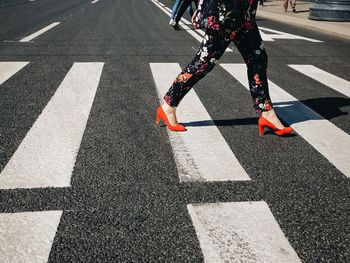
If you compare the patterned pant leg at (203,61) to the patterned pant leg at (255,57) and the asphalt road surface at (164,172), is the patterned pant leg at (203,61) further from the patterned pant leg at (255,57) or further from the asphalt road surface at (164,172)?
the asphalt road surface at (164,172)

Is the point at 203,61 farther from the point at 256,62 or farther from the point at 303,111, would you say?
the point at 303,111

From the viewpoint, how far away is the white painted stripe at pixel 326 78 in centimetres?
482

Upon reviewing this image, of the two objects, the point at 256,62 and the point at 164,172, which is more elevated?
the point at 256,62

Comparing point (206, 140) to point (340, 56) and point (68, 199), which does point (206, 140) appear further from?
point (340, 56)

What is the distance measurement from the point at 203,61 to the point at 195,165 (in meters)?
0.95

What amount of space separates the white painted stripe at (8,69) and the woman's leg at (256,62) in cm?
317

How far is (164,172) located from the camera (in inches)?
97.3

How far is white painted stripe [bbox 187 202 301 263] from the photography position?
1.69 meters

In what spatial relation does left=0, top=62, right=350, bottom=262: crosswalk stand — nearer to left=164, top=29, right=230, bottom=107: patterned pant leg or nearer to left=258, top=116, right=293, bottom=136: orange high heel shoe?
left=258, top=116, right=293, bottom=136: orange high heel shoe

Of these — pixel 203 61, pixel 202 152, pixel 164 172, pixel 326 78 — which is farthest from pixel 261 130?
pixel 326 78

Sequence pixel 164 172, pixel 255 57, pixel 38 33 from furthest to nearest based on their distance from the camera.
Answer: pixel 38 33 < pixel 255 57 < pixel 164 172

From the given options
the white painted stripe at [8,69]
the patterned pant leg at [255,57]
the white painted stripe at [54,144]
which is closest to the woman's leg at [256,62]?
the patterned pant leg at [255,57]

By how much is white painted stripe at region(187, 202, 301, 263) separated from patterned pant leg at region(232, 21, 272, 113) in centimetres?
134

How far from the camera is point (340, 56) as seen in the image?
7.05m
